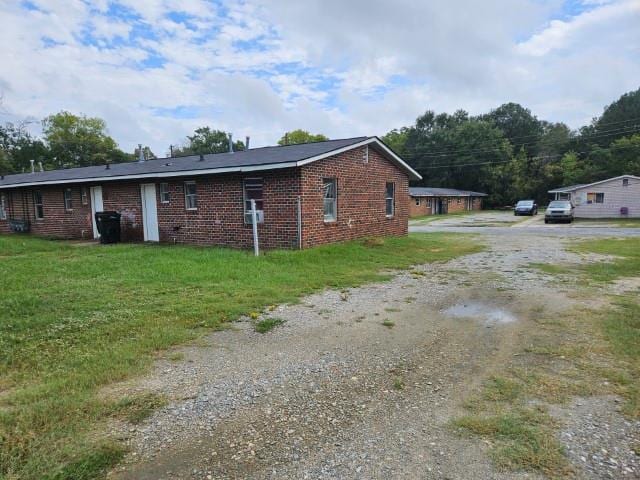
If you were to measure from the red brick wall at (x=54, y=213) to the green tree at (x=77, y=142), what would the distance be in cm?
3447

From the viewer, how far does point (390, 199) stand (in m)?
15.4

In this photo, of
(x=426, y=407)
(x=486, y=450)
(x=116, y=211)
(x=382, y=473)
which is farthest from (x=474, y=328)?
(x=116, y=211)

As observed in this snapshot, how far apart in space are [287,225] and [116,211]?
750 centimetres

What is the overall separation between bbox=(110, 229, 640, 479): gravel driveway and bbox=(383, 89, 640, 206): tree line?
1814 inches

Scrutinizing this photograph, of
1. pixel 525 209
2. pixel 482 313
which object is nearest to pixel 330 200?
pixel 482 313

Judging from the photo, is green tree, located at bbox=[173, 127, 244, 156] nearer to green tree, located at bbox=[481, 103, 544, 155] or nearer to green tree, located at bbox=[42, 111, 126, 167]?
green tree, located at bbox=[42, 111, 126, 167]

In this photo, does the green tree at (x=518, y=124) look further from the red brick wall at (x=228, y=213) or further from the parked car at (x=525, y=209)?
the red brick wall at (x=228, y=213)

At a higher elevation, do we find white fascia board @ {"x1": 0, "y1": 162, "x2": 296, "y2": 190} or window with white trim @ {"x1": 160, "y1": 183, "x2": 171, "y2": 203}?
white fascia board @ {"x1": 0, "y1": 162, "x2": 296, "y2": 190}

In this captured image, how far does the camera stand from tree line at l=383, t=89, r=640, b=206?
44.8 metres

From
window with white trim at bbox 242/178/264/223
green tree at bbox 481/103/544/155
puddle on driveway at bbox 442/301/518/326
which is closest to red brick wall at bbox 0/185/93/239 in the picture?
window with white trim at bbox 242/178/264/223

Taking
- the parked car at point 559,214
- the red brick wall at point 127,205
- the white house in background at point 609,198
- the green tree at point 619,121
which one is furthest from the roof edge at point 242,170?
the green tree at point 619,121

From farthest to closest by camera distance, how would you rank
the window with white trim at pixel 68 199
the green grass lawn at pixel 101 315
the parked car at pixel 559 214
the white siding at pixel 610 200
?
1. the white siding at pixel 610 200
2. the parked car at pixel 559 214
3. the window with white trim at pixel 68 199
4. the green grass lawn at pixel 101 315

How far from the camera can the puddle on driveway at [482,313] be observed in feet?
17.5

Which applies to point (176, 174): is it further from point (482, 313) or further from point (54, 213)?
point (482, 313)
